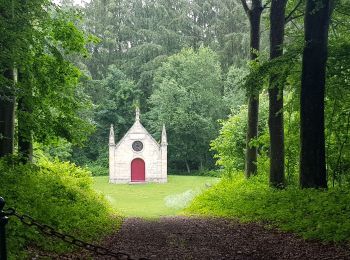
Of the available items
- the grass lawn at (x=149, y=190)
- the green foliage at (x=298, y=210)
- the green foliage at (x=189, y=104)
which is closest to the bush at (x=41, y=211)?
the green foliage at (x=298, y=210)

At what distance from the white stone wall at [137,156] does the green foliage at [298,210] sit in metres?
35.4

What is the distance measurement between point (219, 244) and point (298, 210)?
2.49 metres

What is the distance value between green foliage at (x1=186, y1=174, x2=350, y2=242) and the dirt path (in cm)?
35

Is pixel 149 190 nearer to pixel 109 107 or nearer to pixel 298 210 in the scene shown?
pixel 109 107

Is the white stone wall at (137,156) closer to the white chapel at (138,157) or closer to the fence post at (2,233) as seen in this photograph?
the white chapel at (138,157)

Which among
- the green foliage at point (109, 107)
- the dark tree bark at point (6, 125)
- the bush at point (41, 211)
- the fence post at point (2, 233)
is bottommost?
the bush at point (41, 211)

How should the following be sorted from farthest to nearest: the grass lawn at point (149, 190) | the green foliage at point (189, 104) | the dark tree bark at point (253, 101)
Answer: the green foliage at point (189, 104)
the grass lawn at point (149, 190)
the dark tree bark at point (253, 101)

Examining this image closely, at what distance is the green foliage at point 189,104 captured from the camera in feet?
194

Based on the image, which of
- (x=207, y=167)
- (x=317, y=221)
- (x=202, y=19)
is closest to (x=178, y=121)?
(x=207, y=167)

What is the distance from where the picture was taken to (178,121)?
2329 inches

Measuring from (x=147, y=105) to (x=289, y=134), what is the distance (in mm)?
50687

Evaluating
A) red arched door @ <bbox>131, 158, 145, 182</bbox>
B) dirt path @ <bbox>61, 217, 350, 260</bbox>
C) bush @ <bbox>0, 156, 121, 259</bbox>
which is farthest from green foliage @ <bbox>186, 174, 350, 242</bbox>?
red arched door @ <bbox>131, 158, 145, 182</bbox>

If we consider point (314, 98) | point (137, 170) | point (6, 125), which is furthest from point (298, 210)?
point (137, 170)

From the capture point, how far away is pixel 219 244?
790 centimetres
